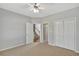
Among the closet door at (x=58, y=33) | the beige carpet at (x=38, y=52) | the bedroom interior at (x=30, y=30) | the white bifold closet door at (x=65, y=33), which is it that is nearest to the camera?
the beige carpet at (x=38, y=52)

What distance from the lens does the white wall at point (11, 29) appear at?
3.78 m

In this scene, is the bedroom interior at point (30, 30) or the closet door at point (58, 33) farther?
the closet door at point (58, 33)

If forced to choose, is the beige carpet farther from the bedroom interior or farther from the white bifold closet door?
the white bifold closet door

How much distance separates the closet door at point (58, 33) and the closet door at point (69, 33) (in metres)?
0.31

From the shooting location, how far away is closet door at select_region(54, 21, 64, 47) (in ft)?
14.9

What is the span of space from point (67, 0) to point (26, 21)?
16.1 ft

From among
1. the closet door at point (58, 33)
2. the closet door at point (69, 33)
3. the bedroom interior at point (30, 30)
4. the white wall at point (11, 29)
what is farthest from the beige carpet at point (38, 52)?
the closet door at point (58, 33)

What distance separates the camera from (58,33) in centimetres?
475

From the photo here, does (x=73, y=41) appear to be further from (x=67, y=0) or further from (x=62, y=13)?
(x=67, y=0)

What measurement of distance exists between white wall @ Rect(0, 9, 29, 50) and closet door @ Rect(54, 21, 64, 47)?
208cm

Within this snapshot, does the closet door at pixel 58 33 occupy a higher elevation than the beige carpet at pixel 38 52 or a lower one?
higher

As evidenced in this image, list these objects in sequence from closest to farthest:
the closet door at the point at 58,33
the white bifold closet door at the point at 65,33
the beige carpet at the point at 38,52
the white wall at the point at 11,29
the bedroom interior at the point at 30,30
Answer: the beige carpet at the point at 38,52 < the bedroom interior at the point at 30,30 < the white wall at the point at 11,29 < the white bifold closet door at the point at 65,33 < the closet door at the point at 58,33

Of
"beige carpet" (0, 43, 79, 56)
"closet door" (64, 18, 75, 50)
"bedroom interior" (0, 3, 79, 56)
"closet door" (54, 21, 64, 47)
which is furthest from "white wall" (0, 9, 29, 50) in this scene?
"closet door" (64, 18, 75, 50)

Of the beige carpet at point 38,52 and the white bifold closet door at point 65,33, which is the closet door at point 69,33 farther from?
the beige carpet at point 38,52
